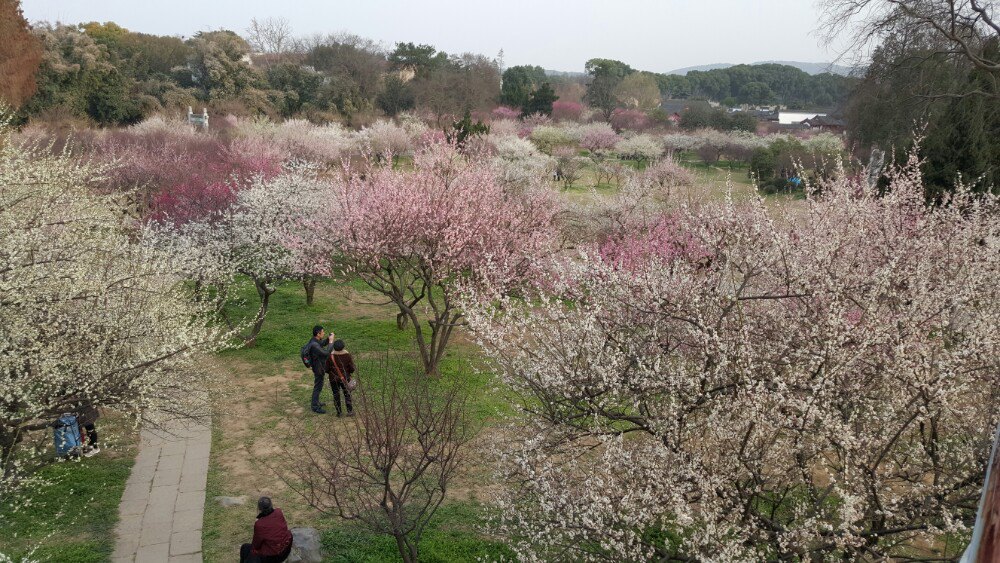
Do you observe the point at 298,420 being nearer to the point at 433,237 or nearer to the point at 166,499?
the point at 166,499

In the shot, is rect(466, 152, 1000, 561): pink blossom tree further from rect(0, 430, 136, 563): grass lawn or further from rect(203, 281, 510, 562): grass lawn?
rect(0, 430, 136, 563): grass lawn

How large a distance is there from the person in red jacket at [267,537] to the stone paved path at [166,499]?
4.44ft

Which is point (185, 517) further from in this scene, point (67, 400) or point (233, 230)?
point (233, 230)

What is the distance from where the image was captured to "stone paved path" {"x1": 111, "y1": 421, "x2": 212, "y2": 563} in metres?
8.27

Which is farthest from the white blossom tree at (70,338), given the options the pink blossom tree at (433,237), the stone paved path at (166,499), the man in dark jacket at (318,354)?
the pink blossom tree at (433,237)

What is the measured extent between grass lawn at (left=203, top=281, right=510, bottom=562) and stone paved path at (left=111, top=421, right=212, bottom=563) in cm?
19

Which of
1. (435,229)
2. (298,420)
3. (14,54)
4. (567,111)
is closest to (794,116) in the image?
(567,111)

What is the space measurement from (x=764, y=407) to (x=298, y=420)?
9120mm

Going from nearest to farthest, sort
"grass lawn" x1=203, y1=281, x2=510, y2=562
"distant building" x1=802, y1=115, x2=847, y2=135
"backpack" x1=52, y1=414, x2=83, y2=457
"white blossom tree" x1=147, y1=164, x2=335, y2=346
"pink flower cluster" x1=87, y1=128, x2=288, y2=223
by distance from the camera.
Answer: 1. "grass lawn" x1=203, y1=281, x2=510, y2=562
2. "backpack" x1=52, y1=414, x2=83, y2=457
3. "white blossom tree" x1=147, y1=164, x2=335, y2=346
4. "pink flower cluster" x1=87, y1=128, x2=288, y2=223
5. "distant building" x1=802, y1=115, x2=847, y2=135

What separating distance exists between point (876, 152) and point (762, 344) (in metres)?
26.7

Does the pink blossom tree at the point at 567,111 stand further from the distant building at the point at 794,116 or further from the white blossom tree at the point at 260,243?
the white blossom tree at the point at 260,243

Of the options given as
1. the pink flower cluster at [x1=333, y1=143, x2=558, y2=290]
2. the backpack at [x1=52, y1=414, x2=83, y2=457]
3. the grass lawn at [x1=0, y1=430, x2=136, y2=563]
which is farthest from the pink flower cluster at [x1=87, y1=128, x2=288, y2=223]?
the grass lawn at [x1=0, y1=430, x2=136, y2=563]

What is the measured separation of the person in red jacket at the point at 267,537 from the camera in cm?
730

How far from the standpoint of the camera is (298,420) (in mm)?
12094
